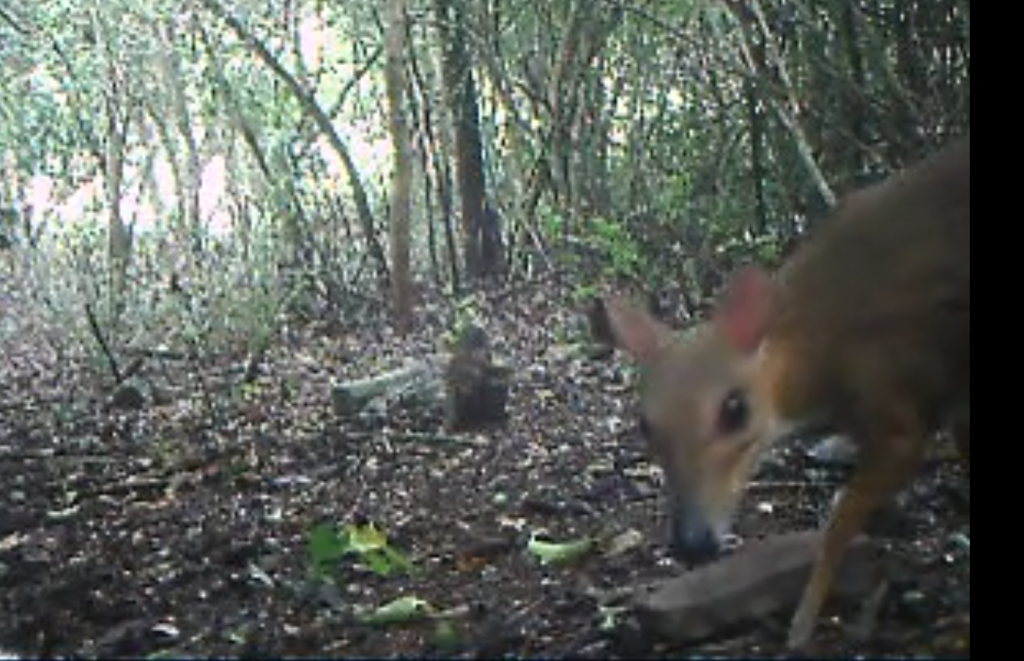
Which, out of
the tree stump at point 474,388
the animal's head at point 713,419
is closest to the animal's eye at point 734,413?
the animal's head at point 713,419

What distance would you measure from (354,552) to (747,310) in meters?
1.82

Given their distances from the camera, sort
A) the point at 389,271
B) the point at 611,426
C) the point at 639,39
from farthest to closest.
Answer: the point at 389,271
the point at 639,39
the point at 611,426

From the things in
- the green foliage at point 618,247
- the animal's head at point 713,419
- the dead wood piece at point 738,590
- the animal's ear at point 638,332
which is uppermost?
the green foliage at point 618,247

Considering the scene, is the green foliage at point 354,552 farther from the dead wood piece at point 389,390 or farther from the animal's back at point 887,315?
the dead wood piece at point 389,390

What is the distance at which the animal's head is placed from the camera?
3084mm

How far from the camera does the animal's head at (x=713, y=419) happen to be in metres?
3.08

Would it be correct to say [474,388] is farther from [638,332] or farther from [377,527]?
[638,332]

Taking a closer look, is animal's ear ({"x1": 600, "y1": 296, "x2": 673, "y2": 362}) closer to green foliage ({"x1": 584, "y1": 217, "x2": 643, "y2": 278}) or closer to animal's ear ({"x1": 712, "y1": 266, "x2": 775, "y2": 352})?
animal's ear ({"x1": 712, "y1": 266, "x2": 775, "y2": 352})
